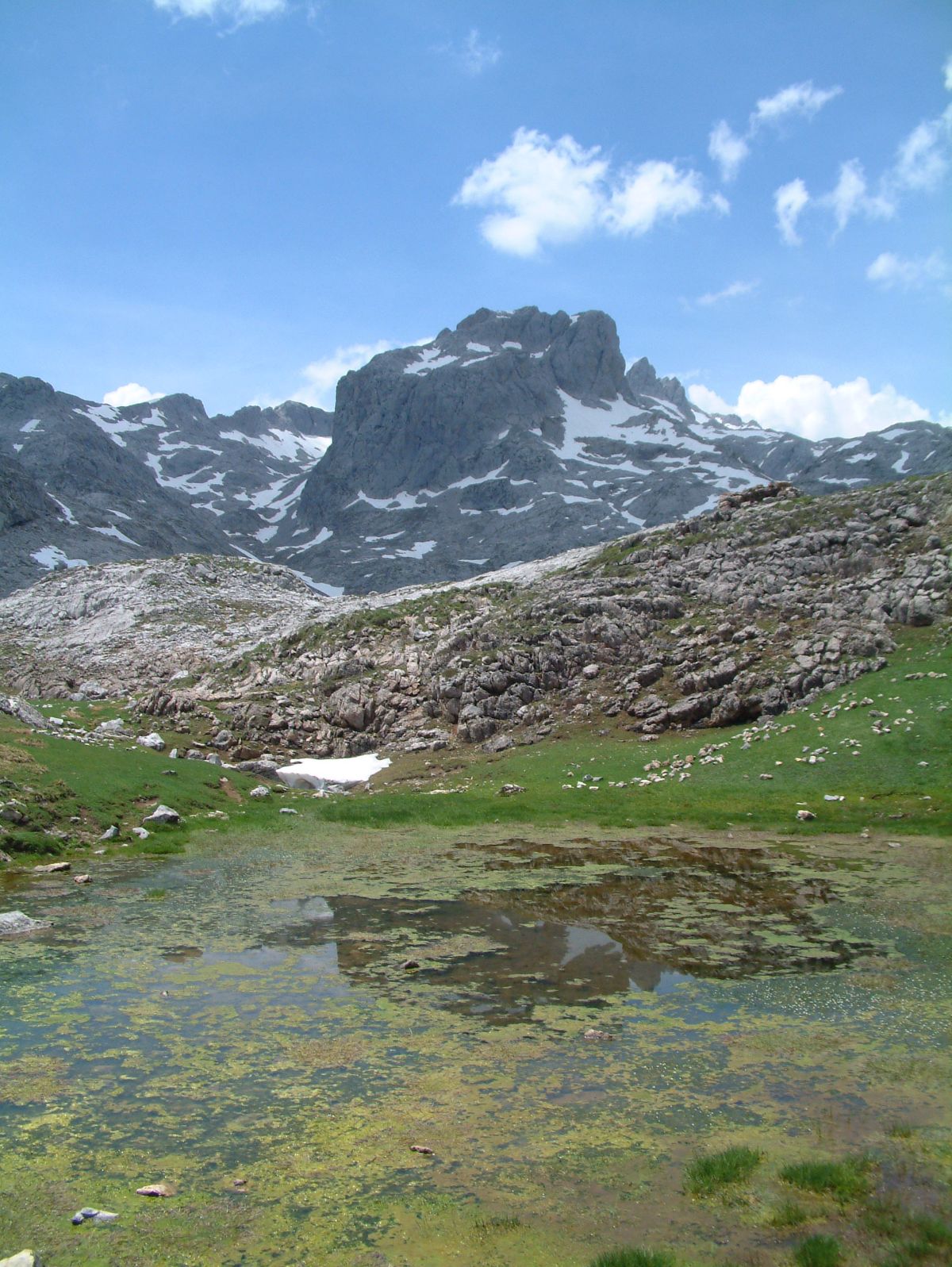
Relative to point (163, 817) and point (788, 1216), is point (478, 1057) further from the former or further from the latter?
point (163, 817)

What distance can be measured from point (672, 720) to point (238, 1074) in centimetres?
4162

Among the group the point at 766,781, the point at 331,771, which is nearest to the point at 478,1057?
the point at 766,781

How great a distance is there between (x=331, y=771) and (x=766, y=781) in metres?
28.1

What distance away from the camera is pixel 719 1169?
25.0 feet

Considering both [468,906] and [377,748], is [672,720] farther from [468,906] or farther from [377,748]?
[468,906]

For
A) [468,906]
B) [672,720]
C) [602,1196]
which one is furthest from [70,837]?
[672,720]

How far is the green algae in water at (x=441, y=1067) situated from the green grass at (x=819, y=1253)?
0.33 m

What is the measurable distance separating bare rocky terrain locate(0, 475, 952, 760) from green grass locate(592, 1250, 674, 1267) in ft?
137

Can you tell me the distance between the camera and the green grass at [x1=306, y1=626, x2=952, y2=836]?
32.2 metres

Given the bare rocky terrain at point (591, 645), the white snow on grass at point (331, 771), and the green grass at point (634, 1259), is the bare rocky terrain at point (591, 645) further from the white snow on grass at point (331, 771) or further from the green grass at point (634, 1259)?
the green grass at point (634, 1259)

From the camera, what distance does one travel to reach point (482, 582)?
85938mm

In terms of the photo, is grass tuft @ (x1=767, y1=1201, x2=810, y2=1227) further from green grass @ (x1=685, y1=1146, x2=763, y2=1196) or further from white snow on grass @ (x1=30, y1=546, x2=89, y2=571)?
white snow on grass @ (x1=30, y1=546, x2=89, y2=571)

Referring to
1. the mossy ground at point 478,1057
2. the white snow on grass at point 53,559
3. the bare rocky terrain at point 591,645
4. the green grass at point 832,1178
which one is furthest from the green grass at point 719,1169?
the white snow on grass at point 53,559

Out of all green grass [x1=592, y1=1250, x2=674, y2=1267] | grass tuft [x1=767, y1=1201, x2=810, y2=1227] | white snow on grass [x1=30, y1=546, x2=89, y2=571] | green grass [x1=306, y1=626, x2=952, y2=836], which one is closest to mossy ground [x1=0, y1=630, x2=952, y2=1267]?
grass tuft [x1=767, y1=1201, x2=810, y2=1227]
